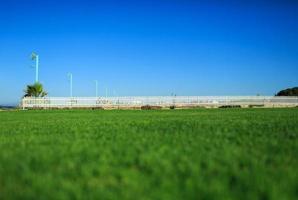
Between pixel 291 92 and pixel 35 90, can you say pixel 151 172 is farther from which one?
pixel 291 92

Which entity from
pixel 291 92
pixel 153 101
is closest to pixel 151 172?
pixel 153 101

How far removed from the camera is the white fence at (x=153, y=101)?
156 feet

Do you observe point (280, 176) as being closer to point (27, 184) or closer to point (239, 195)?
point (239, 195)

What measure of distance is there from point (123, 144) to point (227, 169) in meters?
2.61

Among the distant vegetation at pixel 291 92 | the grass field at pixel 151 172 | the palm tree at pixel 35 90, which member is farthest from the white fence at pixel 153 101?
the distant vegetation at pixel 291 92

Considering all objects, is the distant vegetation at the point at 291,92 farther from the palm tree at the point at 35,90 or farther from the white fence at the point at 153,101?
the palm tree at the point at 35,90

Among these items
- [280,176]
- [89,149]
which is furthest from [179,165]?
[89,149]

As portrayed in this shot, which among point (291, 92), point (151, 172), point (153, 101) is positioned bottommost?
point (151, 172)

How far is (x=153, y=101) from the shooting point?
4969 centimetres

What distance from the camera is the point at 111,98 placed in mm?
49281

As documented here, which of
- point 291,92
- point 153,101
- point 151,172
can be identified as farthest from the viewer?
point 291,92

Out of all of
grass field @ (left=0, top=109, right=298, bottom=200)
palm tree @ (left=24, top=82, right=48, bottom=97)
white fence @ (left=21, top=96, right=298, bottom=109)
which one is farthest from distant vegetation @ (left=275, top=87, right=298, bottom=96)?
grass field @ (left=0, top=109, right=298, bottom=200)

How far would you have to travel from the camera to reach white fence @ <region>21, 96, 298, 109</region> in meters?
47.6

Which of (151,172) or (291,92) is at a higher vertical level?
(291,92)
